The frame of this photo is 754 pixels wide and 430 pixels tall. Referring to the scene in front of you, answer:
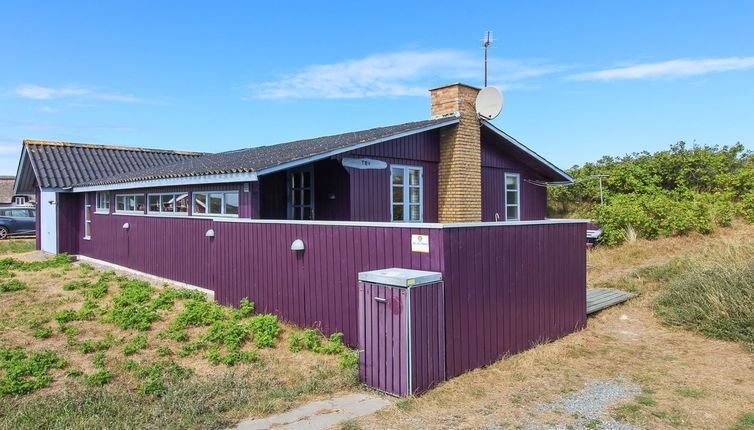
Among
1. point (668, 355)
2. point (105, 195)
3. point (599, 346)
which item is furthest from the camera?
point (105, 195)

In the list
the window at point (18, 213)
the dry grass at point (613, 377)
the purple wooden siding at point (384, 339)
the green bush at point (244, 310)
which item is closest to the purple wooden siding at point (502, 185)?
the dry grass at point (613, 377)

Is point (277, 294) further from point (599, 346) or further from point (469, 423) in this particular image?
point (599, 346)

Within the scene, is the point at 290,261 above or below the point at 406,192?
below

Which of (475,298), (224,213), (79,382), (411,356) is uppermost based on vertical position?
(224,213)

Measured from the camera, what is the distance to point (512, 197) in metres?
13.4

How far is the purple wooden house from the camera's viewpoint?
5844 millimetres

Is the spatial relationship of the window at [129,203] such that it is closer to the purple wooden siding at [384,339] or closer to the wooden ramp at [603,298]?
the purple wooden siding at [384,339]

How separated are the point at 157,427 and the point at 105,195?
12.9 metres

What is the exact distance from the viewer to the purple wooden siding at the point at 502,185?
12453 mm

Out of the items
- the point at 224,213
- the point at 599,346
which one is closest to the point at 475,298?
the point at 599,346

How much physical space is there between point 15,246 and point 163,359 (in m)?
19.1

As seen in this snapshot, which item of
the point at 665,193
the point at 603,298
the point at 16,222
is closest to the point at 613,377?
the point at 603,298

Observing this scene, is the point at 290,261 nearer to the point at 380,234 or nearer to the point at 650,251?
the point at 380,234

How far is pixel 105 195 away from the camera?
50.6 ft
